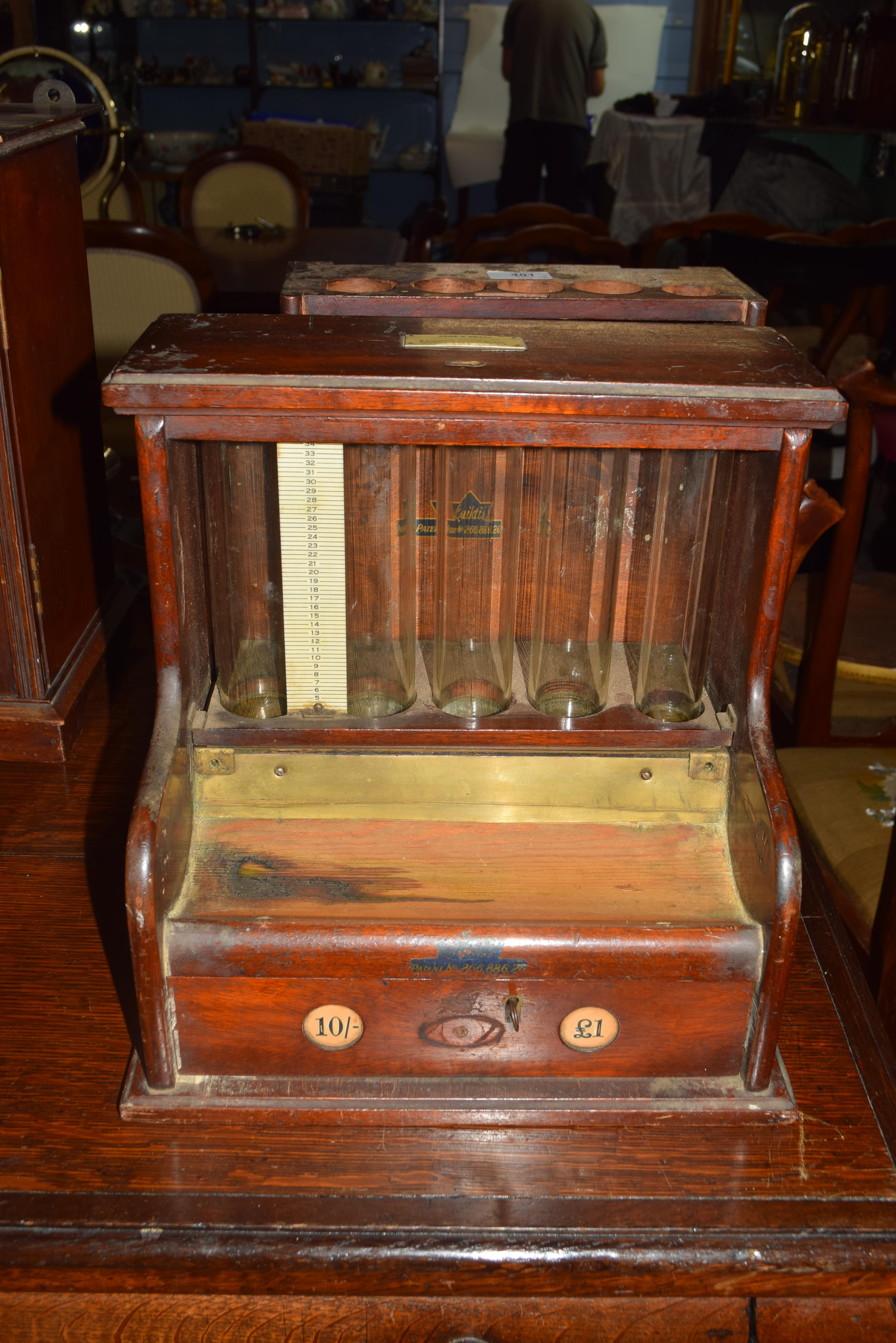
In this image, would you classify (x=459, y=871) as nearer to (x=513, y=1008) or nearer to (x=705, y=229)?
(x=513, y=1008)

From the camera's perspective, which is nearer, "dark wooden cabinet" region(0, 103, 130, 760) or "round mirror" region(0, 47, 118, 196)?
"dark wooden cabinet" region(0, 103, 130, 760)

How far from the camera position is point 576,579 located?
103 cm

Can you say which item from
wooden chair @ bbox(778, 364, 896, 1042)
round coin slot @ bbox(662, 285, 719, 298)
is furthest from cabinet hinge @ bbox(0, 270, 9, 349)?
wooden chair @ bbox(778, 364, 896, 1042)

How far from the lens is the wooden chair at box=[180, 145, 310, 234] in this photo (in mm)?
4043

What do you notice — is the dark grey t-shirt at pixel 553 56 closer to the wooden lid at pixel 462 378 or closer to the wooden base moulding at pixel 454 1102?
the wooden lid at pixel 462 378

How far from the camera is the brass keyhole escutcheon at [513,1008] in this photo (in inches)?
33.7

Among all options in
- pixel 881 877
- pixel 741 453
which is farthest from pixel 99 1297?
pixel 881 877

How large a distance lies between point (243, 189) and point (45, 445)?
10.6 feet

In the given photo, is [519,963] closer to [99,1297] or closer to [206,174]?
[99,1297]

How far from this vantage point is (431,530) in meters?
1.05

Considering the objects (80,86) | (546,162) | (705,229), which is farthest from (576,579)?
(546,162)

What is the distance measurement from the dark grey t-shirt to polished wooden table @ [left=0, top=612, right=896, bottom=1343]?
570 centimetres

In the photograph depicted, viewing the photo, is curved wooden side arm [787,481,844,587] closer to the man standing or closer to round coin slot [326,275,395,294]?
round coin slot [326,275,395,294]

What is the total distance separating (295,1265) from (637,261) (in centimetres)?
491
